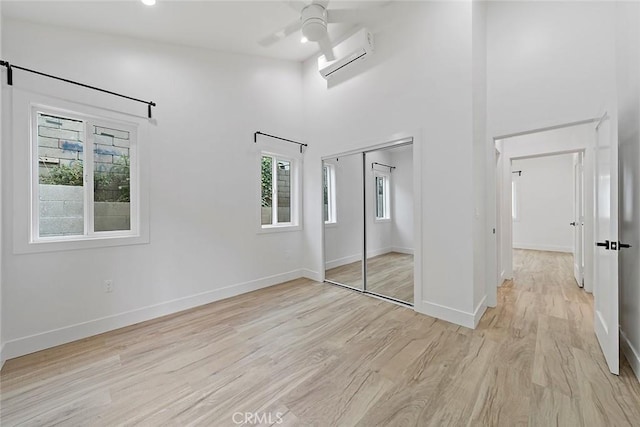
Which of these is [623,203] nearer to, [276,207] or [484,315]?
[484,315]

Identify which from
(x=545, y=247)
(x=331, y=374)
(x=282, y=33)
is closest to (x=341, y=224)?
(x=331, y=374)

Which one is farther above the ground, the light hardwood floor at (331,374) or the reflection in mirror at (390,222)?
the reflection in mirror at (390,222)

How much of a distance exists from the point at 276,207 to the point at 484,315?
317 centimetres

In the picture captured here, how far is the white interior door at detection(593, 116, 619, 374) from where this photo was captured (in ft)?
A: 5.89

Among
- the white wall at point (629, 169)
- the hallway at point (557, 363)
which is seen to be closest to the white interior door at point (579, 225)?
the hallway at point (557, 363)

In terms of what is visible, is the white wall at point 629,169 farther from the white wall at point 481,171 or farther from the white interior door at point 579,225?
the white interior door at point 579,225

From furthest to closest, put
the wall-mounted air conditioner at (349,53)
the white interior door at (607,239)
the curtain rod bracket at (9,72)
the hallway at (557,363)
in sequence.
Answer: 1. the wall-mounted air conditioner at (349,53)
2. the curtain rod bracket at (9,72)
3. the white interior door at (607,239)
4. the hallway at (557,363)

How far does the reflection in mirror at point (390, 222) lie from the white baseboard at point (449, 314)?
0.34 m

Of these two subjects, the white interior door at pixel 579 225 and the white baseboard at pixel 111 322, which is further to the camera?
the white interior door at pixel 579 225

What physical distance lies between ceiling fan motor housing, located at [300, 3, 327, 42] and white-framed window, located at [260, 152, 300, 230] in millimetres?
1898

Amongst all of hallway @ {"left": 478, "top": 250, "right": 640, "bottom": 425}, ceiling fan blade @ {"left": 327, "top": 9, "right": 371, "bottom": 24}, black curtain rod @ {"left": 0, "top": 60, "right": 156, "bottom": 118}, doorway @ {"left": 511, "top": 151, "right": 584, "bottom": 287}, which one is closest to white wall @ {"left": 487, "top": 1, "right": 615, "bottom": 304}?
hallway @ {"left": 478, "top": 250, "right": 640, "bottom": 425}

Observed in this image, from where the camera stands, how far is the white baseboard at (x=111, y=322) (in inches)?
85.3

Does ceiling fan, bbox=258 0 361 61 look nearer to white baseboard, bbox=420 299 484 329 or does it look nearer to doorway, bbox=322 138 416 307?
doorway, bbox=322 138 416 307

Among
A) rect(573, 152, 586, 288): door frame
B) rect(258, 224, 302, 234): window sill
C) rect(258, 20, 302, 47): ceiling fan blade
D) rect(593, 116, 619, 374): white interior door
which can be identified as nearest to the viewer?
rect(593, 116, 619, 374): white interior door
